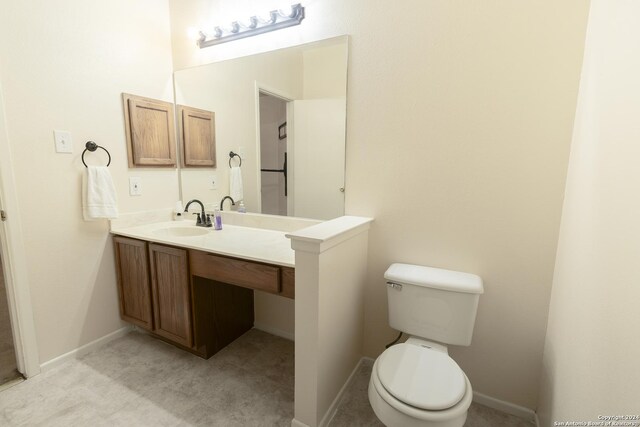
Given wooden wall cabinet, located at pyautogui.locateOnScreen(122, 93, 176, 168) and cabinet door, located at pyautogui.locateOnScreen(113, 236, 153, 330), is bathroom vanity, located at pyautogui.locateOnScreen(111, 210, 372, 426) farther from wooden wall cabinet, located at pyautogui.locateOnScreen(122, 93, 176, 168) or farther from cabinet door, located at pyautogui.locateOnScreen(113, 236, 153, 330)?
wooden wall cabinet, located at pyautogui.locateOnScreen(122, 93, 176, 168)

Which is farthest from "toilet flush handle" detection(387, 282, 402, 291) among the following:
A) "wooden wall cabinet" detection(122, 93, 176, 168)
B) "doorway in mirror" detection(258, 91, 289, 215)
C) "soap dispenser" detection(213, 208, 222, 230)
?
"wooden wall cabinet" detection(122, 93, 176, 168)

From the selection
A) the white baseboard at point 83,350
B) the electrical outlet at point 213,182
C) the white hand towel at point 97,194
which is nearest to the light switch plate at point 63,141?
the white hand towel at point 97,194

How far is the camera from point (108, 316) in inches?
79.8

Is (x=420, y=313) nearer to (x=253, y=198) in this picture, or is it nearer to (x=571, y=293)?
(x=571, y=293)

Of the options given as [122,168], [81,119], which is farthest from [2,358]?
[81,119]

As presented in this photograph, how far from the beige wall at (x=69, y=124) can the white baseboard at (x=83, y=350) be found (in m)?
0.03

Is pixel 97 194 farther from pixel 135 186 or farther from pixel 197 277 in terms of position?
pixel 197 277

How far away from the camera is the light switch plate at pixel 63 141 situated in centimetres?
167

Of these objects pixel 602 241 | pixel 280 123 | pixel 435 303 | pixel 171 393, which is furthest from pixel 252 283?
pixel 602 241

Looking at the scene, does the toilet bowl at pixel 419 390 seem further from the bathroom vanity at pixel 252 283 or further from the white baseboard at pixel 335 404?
the white baseboard at pixel 335 404

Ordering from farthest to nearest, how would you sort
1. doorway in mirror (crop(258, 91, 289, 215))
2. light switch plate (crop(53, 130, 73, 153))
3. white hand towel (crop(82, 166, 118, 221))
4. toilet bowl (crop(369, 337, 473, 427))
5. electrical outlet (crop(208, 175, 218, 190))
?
electrical outlet (crop(208, 175, 218, 190)), doorway in mirror (crop(258, 91, 289, 215)), white hand towel (crop(82, 166, 118, 221)), light switch plate (crop(53, 130, 73, 153)), toilet bowl (crop(369, 337, 473, 427))

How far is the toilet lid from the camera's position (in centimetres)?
100

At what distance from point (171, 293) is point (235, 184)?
841 mm

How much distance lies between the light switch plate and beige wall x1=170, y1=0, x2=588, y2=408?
1444mm
